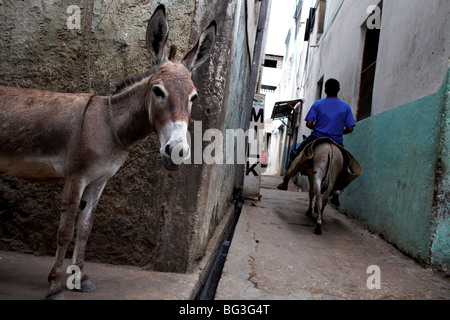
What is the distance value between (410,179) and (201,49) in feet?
9.33

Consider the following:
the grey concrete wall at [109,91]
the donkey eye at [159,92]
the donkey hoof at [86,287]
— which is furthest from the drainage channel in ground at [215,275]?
the donkey eye at [159,92]

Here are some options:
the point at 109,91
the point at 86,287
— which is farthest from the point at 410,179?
the point at 86,287

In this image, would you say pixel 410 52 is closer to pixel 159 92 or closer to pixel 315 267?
pixel 315 267

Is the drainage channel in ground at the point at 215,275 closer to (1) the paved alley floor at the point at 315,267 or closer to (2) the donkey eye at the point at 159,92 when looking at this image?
(1) the paved alley floor at the point at 315,267

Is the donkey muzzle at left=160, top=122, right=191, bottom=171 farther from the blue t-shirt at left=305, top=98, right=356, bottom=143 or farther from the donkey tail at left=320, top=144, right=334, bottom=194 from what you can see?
the blue t-shirt at left=305, top=98, right=356, bottom=143

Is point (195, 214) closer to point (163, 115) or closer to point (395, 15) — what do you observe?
point (163, 115)

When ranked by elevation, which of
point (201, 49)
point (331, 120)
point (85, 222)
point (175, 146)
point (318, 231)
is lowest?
point (318, 231)

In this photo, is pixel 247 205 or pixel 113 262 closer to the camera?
pixel 113 262

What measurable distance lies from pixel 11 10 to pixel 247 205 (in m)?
4.46

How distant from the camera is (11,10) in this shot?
2426 mm

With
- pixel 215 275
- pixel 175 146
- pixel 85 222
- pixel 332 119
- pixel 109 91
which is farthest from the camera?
pixel 332 119

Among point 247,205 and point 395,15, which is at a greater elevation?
point 395,15

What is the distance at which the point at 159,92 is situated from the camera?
1.68 metres

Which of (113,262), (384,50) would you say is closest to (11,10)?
(113,262)
